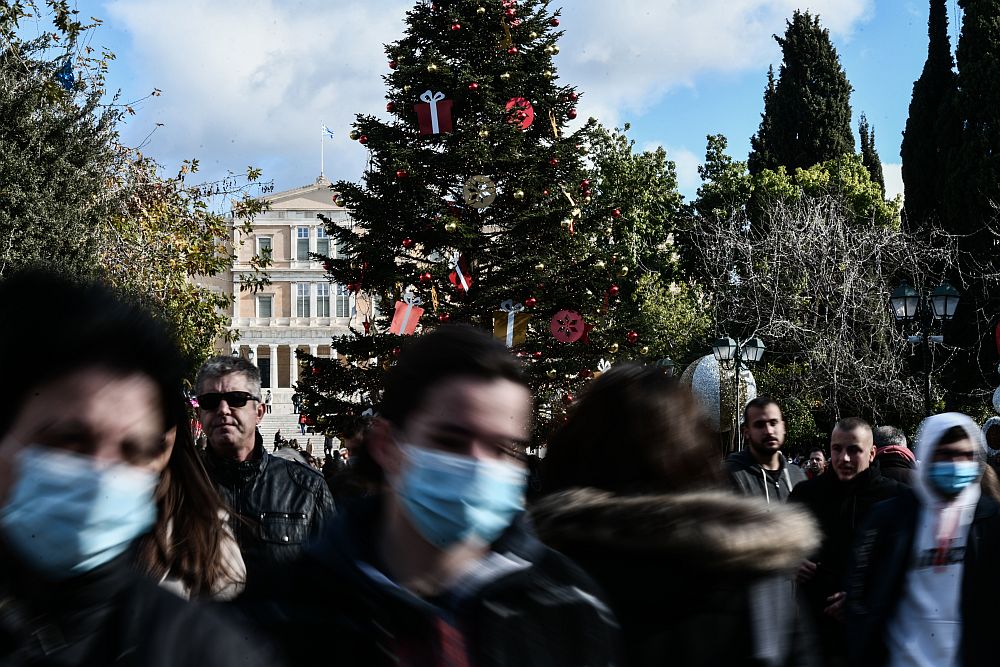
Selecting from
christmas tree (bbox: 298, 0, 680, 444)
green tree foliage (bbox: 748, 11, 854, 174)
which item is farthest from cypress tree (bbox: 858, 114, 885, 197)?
christmas tree (bbox: 298, 0, 680, 444)

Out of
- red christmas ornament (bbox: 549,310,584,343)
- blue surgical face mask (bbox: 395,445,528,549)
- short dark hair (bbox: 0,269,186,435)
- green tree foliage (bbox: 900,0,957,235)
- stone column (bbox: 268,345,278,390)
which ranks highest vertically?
green tree foliage (bbox: 900,0,957,235)

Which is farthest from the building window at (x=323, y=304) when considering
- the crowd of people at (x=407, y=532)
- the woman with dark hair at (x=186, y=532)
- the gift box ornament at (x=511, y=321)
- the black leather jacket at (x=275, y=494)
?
the woman with dark hair at (x=186, y=532)

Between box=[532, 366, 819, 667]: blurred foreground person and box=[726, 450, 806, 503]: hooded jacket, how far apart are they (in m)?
3.74

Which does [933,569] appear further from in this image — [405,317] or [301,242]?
[301,242]

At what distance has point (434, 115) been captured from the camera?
16.7 meters

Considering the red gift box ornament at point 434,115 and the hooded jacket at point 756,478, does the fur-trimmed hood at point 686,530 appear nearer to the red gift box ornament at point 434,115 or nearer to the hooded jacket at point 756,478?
the hooded jacket at point 756,478

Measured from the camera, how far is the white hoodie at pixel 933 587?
376 centimetres

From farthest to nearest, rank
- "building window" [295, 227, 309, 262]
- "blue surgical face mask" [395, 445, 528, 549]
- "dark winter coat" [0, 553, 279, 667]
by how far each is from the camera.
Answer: "building window" [295, 227, 309, 262], "blue surgical face mask" [395, 445, 528, 549], "dark winter coat" [0, 553, 279, 667]

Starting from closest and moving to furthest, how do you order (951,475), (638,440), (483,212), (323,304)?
(638,440) < (951,475) < (483,212) < (323,304)

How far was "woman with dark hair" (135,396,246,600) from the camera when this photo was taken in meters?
2.17

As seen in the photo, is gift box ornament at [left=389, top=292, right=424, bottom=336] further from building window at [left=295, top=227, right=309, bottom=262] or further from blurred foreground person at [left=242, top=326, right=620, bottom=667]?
building window at [left=295, top=227, right=309, bottom=262]

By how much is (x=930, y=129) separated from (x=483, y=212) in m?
21.0

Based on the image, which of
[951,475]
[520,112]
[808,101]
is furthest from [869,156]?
[951,475]

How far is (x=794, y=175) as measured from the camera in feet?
136
